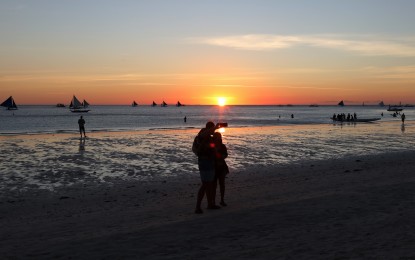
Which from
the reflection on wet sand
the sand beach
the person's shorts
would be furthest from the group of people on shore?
the reflection on wet sand

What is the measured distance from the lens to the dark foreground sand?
6871 mm

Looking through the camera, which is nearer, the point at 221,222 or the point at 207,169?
the point at 221,222

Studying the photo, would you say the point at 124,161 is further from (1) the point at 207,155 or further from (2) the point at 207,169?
(1) the point at 207,155

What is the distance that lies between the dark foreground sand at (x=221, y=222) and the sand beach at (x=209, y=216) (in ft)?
0.07

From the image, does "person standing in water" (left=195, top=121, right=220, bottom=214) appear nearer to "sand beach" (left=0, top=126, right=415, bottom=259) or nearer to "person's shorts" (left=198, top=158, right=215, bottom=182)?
"person's shorts" (left=198, top=158, right=215, bottom=182)

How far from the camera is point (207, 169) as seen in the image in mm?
9539

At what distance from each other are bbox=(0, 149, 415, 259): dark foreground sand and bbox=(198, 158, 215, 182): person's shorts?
853 millimetres

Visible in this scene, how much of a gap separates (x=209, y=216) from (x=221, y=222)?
2.28 ft

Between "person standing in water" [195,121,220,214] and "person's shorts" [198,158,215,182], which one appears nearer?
"person standing in water" [195,121,220,214]

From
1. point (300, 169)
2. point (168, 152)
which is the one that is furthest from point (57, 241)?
point (168, 152)

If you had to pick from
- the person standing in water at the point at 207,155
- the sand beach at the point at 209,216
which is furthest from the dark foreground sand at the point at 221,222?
the person standing in water at the point at 207,155

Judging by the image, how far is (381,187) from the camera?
11.9m

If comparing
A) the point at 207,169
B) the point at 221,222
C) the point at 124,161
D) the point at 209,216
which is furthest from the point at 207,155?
the point at 124,161

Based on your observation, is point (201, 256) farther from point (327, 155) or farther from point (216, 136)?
point (327, 155)
